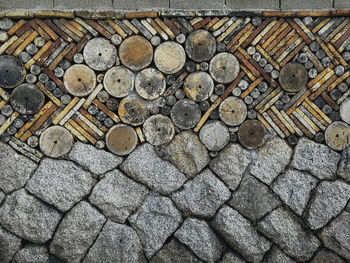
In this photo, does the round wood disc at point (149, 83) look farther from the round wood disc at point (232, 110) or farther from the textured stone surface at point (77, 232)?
the textured stone surface at point (77, 232)

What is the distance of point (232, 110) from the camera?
11.8 ft

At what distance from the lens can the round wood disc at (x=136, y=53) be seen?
3455 millimetres

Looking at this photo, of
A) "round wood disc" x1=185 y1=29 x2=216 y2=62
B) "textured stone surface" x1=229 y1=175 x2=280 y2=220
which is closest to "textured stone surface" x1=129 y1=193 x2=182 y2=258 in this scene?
"textured stone surface" x1=229 y1=175 x2=280 y2=220

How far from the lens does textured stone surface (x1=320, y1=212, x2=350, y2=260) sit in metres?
3.59

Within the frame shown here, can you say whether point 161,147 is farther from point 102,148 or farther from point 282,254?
point 282,254

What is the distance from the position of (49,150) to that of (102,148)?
0.50 meters

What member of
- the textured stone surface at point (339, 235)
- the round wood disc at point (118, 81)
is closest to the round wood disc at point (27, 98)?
the round wood disc at point (118, 81)

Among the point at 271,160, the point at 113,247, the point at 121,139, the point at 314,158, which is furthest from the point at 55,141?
the point at 314,158

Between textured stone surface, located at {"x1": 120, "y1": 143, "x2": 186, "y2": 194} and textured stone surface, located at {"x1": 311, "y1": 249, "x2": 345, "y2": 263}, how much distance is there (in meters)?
1.53

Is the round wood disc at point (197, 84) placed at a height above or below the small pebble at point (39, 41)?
above

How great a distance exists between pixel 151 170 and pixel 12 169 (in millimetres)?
1303

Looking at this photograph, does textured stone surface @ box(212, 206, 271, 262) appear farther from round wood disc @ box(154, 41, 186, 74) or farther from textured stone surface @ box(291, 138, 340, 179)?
round wood disc @ box(154, 41, 186, 74)

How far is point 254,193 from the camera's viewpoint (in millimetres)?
3598

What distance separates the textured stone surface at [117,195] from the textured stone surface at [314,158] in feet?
5.11
